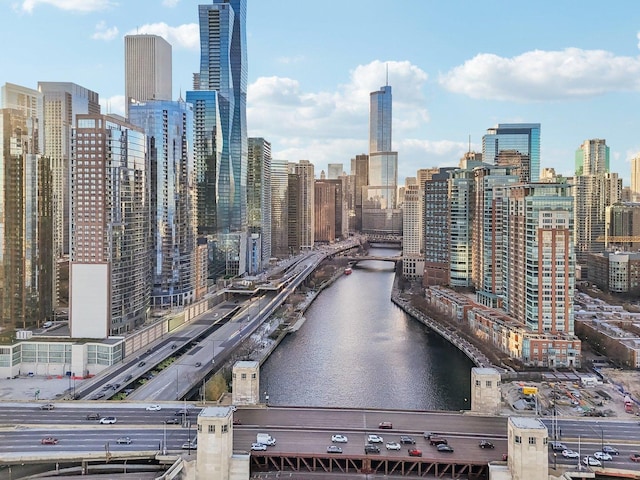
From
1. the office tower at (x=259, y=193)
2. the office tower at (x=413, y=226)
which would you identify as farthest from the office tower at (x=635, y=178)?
the office tower at (x=259, y=193)

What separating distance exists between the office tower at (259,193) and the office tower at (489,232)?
3559 cm

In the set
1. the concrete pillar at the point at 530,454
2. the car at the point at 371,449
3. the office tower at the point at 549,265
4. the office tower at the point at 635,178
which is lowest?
the car at the point at 371,449

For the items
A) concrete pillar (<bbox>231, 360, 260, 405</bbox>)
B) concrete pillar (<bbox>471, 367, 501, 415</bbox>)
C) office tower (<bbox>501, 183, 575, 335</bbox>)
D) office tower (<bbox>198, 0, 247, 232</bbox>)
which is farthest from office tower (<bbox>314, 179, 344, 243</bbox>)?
concrete pillar (<bbox>471, 367, 501, 415</bbox>)

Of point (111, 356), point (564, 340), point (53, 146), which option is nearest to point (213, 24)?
point (53, 146)

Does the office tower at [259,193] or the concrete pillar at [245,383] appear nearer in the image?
the concrete pillar at [245,383]

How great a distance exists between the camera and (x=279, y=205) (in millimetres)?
111438

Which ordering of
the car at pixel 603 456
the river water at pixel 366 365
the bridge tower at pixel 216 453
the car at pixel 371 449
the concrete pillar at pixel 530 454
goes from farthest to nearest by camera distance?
the river water at pixel 366 365 < the car at pixel 371 449 < the car at pixel 603 456 < the bridge tower at pixel 216 453 < the concrete pillar at pixel 530 454

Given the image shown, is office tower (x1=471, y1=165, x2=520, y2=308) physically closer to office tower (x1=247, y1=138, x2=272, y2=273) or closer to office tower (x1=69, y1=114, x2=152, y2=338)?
office tower (x1=69, y1=114, x2=152, y2=338)

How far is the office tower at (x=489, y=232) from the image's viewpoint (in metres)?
47.6

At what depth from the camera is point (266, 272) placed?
77875 millimetres

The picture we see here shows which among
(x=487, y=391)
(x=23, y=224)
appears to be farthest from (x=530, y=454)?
(x=23, y=224)

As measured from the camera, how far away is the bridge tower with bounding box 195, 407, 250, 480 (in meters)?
17.9

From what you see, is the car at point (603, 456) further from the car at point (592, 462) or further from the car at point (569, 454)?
the car at point (569, 454)

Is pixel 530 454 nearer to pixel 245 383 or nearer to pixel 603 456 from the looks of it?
pixel 603 456
